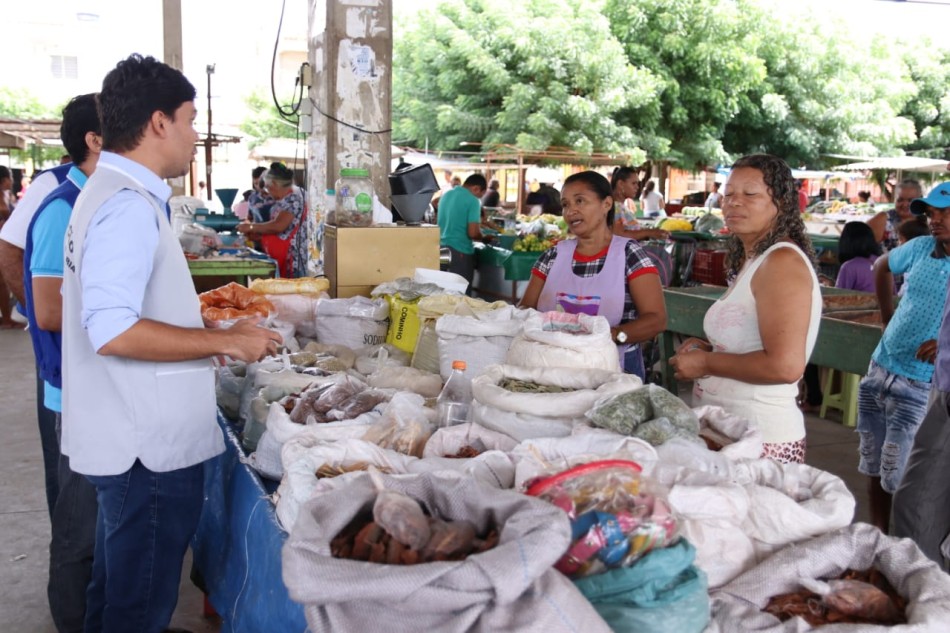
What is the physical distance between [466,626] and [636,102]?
18.4 meters

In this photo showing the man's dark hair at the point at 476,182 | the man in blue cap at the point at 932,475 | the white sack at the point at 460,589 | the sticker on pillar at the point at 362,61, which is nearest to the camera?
the white sack at the point at 460,589

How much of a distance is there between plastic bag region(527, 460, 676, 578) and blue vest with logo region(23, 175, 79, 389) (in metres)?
1.77

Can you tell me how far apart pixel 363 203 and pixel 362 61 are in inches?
46.7

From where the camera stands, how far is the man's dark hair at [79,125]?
2816mm

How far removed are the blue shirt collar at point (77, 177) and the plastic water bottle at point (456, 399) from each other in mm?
1333

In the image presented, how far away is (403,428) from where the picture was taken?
2178mm

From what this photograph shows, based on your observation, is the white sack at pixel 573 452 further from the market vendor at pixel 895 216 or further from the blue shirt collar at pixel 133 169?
the market vendor at pixel 895 216

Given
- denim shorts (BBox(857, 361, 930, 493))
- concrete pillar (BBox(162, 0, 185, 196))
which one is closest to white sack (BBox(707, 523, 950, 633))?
denim shorts (BBox(857, 361, 930, 493))

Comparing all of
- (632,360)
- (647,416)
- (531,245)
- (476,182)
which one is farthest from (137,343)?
(476,182)

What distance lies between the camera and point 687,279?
1101cm

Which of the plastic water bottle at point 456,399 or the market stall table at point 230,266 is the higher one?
the market stall table at point 230,266

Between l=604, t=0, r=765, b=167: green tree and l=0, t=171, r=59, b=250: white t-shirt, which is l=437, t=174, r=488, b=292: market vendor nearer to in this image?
l=0, t=171, r=59, b=250: white t-shirt

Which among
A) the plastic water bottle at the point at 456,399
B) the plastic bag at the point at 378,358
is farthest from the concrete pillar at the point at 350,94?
the plastic water bottle at the point at 456,399

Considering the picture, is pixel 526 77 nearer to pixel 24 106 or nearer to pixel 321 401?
pixel 321 401
